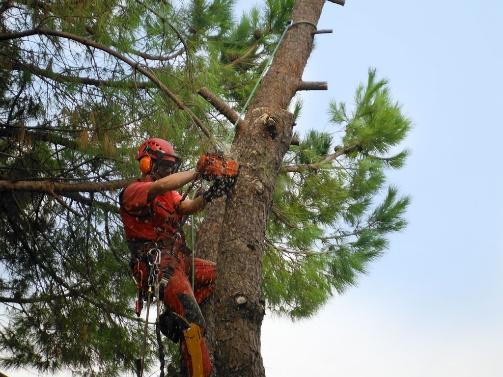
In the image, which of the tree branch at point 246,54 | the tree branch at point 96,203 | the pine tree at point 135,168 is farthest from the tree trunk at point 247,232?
the tree branch at point 246,54

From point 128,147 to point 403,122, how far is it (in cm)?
323

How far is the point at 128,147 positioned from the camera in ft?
17.7

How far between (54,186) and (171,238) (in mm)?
1057

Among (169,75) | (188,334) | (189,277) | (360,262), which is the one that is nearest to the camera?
(188,334)

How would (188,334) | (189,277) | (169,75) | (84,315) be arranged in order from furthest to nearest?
(84,315)
(169,75)
(189,277)
(188,334)

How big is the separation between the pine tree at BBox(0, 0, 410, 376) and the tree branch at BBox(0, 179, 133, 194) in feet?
0.04

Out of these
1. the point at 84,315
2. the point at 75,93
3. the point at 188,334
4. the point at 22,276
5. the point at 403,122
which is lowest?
the point at 188,334

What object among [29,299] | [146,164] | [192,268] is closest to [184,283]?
[192,268]

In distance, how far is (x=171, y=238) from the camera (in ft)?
14.9

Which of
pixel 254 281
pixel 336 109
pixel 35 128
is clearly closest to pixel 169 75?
pixel 35 128

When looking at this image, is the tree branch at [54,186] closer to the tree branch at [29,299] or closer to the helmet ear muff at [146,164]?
the helmet ear muff at [146,164]

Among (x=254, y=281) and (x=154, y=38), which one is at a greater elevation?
(x=154, y=38)

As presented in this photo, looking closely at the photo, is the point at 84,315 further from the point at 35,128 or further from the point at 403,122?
the point at 403,122

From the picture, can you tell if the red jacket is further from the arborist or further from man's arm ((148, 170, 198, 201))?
man's arm ((148, 170, 198, 201))
